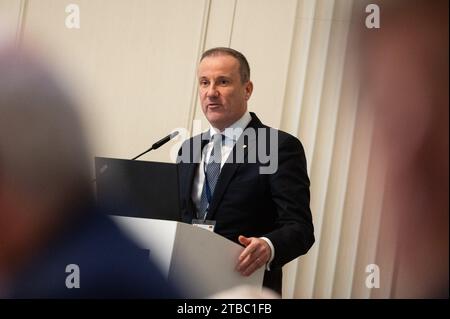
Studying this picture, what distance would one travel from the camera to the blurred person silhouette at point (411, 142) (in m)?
3.38

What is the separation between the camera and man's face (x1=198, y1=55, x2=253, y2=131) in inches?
106

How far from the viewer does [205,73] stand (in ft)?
8.88

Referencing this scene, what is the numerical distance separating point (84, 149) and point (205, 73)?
3.35ft

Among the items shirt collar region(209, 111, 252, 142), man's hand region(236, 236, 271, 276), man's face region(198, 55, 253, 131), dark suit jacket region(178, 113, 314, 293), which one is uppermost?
man's face region(198, 55, 253, 131)

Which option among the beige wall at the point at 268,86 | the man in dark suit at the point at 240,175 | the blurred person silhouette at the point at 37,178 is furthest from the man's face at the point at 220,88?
the blurred person silhouette at the point at 37,178

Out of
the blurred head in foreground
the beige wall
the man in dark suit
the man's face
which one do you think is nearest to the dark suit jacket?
the man in dark suit

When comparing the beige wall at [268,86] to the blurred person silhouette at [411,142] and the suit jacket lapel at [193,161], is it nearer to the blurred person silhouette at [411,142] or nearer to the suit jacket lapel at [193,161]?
the blurred person silhouette at [411,142]

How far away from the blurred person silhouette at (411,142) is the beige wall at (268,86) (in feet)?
0.29

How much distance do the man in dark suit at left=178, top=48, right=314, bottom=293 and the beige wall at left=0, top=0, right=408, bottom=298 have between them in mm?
725

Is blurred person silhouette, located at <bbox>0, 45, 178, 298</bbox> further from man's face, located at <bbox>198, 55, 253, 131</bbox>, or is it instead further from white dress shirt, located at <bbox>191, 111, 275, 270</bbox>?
man's face, located at <bbox>198, 55, 253, 131</bbox>

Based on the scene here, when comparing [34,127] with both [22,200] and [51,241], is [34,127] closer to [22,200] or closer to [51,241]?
[22,200]

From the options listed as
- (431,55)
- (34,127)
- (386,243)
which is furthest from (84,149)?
(431,55)

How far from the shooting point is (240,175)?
2.53 meters

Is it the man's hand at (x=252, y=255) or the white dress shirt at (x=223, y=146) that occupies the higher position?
the white dress shirt at (x=223, y=146)
